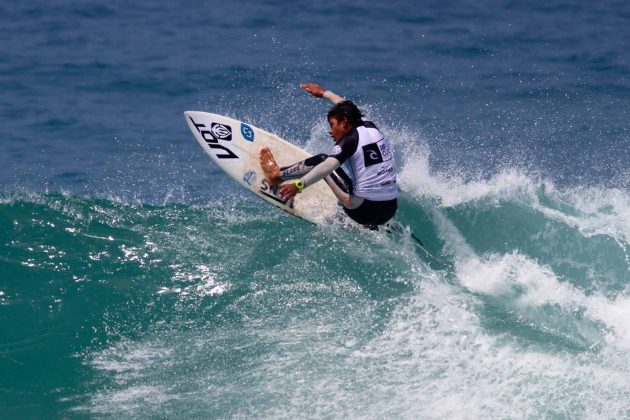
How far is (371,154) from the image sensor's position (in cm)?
812

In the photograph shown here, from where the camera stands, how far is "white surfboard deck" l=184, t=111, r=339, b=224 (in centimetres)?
912

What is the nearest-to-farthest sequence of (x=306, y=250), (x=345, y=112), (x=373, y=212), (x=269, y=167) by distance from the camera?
(x=345, y=112)
(x=373, y=212)
(x=306, y=250)
(x=269, y=167)

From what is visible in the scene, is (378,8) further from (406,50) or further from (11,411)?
(11,411)

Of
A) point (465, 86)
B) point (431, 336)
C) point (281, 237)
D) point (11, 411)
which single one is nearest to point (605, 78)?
point (465, 86)

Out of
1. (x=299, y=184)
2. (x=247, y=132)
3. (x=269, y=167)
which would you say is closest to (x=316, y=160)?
(x=299, y=184)

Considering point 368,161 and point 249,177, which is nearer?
point 368,161

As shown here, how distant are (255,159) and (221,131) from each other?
0.50m

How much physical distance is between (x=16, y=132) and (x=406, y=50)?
6.96 meters

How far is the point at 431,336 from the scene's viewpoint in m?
7.19

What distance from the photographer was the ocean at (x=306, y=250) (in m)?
6.85

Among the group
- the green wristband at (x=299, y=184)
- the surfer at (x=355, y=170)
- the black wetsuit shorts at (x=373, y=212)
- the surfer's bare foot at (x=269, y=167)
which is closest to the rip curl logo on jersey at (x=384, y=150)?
the surfer at (x=355, y=170)

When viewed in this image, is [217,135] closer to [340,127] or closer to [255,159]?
[255,159]

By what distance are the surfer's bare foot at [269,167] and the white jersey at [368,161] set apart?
0.93 metres

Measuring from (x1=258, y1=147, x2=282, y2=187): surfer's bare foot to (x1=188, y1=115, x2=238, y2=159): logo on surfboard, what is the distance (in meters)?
0.35
